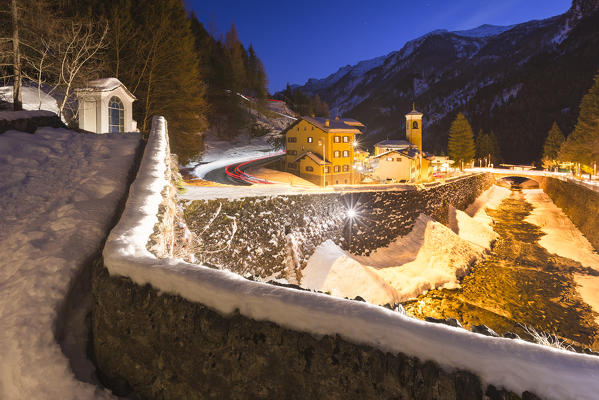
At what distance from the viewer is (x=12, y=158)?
8336 mm

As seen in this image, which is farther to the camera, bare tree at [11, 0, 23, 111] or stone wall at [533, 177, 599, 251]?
stone wall at [533, 177, 599, 251]

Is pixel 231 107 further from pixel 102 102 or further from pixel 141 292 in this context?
pixel 141 292

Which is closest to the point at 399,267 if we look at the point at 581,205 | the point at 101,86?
the point at 101,86

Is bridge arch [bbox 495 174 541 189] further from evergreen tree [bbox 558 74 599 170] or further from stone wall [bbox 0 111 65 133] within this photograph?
stone wall [bbox 0 111 65 133]

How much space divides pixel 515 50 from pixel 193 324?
24661cm

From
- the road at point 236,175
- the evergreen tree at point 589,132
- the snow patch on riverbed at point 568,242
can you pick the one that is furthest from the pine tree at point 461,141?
the road at point 236,175

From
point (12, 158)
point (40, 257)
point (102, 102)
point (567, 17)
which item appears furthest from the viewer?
point (567, 17)

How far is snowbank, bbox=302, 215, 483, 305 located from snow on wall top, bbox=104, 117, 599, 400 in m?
11.1

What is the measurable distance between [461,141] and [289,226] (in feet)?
156

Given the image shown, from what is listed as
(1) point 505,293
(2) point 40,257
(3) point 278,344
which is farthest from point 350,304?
(1) point 505,293

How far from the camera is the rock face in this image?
2789 mm

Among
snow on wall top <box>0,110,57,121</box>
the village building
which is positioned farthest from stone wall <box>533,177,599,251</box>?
snow on wall top <box>0,110,57,121</box>

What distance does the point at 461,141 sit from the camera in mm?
51531

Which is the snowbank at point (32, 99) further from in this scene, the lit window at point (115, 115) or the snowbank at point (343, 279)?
the snowbank at point (343, 279)
